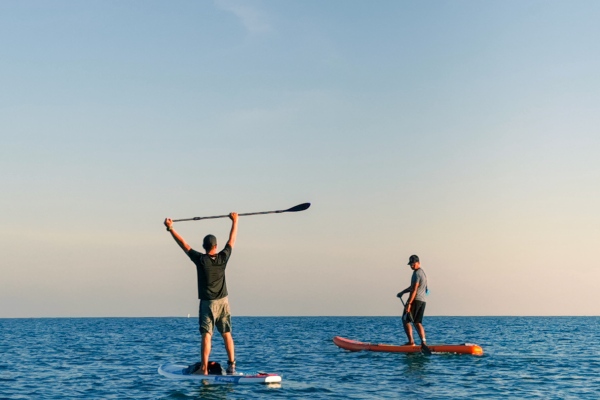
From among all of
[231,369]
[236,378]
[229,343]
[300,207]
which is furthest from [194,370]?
[300,207]

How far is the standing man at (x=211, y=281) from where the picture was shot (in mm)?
14484

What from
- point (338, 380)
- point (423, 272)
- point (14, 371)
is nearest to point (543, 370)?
point (423, 272)

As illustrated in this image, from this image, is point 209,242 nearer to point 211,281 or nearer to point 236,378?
point 211,281

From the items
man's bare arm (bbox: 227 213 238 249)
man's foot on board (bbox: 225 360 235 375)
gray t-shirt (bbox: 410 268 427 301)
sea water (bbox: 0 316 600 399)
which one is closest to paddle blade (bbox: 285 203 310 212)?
man's bare arm (bbox: 227 213 238 249)

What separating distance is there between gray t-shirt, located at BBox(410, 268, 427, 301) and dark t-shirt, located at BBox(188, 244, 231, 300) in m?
8.88

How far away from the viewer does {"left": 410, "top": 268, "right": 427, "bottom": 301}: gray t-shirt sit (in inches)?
877

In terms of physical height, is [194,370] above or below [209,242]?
below

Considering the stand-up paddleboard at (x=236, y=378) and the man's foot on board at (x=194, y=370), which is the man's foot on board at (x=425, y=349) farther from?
the man's foot on board at (x=194, y=370)

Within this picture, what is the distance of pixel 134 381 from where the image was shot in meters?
16.8

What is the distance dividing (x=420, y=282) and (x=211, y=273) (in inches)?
373

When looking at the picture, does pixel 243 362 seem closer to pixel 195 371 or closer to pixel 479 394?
pixel 195 371

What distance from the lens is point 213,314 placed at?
48.3 feet

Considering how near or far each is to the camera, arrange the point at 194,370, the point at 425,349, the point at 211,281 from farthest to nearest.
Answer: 1. the point at 425,349
2. the point at 194,370
3. the point at 211,281

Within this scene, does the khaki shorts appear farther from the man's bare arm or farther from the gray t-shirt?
the gray t-shirt
